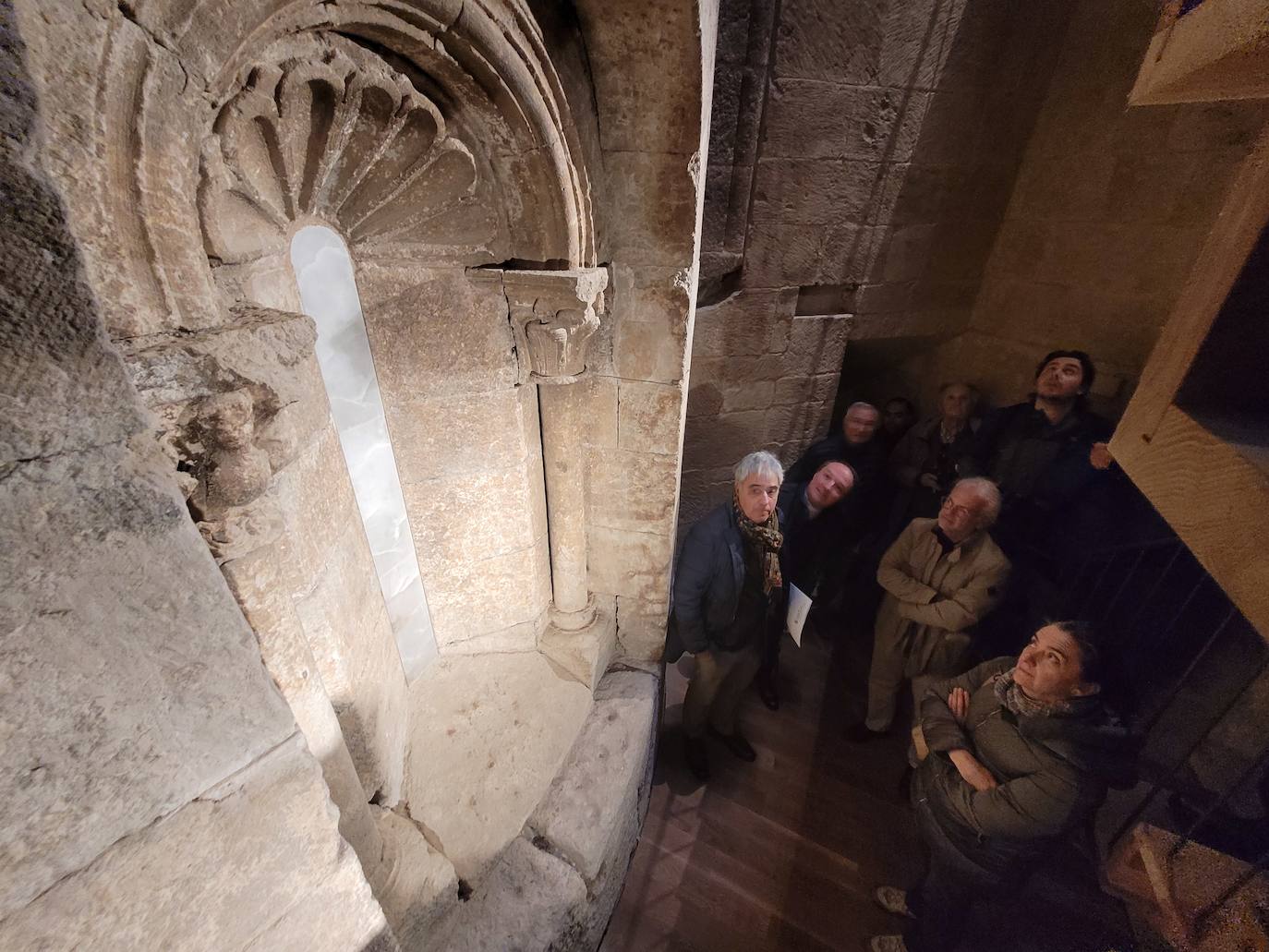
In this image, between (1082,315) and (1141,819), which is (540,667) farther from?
(1082,315)

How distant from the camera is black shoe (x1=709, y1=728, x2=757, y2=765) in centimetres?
284

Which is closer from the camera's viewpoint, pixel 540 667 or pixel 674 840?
pixel 540 667

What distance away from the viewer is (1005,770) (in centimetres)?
183

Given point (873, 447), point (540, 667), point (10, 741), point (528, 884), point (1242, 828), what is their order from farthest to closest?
point (873, 447) < point (540, 667) < point (1242, 828) < point (528, 884) < point (10, 741)

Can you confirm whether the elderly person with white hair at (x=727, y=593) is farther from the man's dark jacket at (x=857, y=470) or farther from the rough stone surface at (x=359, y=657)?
the rough stone surface at (x=359, y=657)

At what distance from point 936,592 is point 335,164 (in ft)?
9.38

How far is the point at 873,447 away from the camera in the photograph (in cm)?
325

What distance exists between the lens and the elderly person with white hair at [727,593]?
2.41m

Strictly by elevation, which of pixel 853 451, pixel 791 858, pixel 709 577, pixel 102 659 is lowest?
pixel 791 858

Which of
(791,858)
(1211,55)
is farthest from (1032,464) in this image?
(1211,55)

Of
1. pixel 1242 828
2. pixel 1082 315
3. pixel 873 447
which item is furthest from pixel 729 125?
pixel 1242 828

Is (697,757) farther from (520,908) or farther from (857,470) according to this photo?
(857,470)

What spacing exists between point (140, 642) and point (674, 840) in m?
2.55

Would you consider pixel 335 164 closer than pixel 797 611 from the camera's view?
Yes
